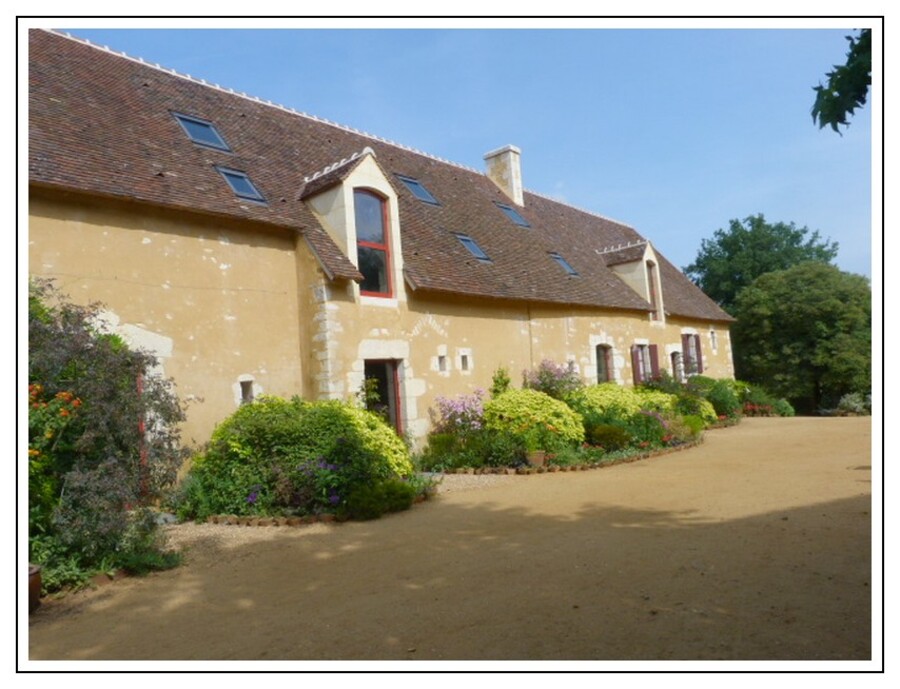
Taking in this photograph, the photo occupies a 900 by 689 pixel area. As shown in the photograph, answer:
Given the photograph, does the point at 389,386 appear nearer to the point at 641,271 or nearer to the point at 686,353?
the point at 641,271

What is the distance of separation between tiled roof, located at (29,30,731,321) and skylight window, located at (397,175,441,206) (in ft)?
0.79

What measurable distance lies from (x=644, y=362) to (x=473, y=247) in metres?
6.78

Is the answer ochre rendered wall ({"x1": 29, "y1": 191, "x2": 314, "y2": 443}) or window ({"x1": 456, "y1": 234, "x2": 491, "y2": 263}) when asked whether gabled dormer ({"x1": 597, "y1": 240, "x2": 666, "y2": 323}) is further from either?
ochre rendered wall ({"x1": 29, "y1": 191, "x2": 314, "y2": 443})

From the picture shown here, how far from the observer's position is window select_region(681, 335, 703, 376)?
19.5 m

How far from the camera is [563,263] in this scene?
16.8 meters

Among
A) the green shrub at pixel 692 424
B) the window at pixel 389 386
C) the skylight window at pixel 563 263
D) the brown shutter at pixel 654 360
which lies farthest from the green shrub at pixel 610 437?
the brown shutter at pixel 654 360

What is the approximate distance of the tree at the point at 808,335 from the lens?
23.3 meters

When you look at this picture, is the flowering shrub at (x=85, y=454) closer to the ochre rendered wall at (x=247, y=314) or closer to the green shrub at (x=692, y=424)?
the ochre rendered wall at (x=247, y=314)

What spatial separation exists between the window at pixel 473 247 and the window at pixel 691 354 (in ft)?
28.4

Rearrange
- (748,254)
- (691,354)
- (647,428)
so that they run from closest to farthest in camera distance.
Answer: (647,428)
(691,354)
(748,254)

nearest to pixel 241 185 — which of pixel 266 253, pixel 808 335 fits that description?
pixel 266 253

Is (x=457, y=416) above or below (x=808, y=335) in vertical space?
below

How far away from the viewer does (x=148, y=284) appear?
8.24 meters

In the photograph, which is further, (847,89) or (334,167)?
(334,167)
